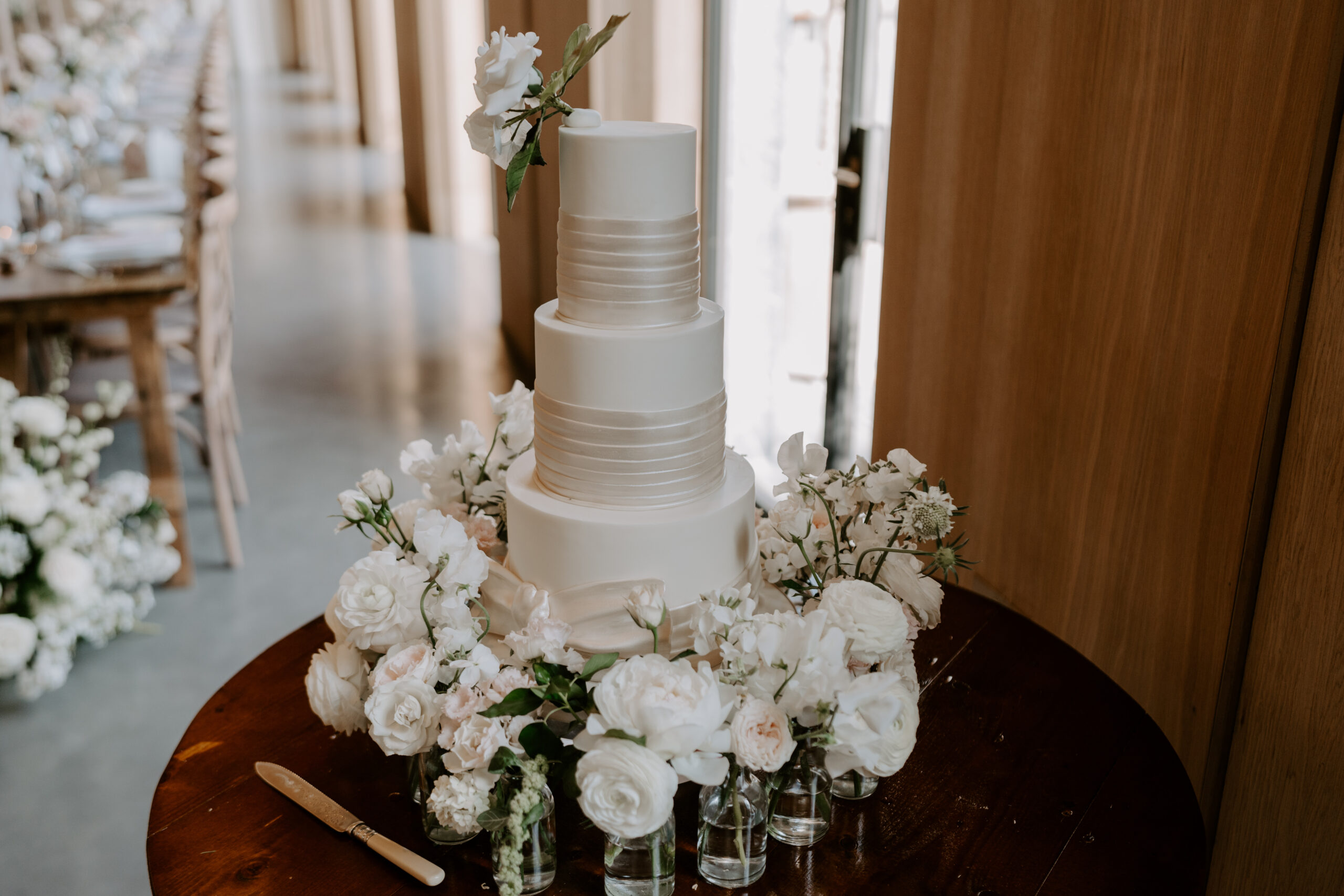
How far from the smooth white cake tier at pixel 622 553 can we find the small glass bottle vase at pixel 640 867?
20cm

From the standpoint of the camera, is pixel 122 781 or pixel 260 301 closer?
pixel 122 781

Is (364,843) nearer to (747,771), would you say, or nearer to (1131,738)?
(747,771)

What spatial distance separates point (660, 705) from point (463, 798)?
221 mm

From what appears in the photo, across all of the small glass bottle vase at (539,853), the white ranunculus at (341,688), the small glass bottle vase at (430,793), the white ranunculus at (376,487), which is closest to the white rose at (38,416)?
the white ranunculus at (376,487)

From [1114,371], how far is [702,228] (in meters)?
1.96

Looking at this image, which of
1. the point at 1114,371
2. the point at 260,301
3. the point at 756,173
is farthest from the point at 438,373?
the point at 1114,371

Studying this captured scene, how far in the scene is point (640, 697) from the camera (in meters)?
0.94

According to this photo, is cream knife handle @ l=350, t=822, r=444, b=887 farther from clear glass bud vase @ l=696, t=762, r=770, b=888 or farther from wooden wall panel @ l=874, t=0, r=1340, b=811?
wooden wall panel @ l=874, t=0, r=1340, b=811

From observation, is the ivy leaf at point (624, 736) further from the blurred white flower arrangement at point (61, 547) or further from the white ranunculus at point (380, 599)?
the blurred white flower arrangement at point (61, 547)

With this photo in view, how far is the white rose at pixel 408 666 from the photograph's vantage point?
3.51 feet

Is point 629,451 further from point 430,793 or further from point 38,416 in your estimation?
point 38,416

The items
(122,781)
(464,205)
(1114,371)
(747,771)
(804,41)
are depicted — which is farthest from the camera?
(464,205)

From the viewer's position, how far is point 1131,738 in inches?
51.6

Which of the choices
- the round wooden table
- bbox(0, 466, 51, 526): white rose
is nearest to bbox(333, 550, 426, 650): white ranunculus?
the round wooden table
